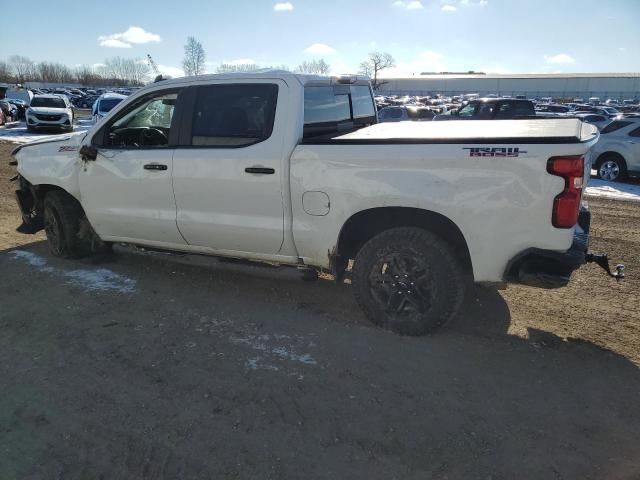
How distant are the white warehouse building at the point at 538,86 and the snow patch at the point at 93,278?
80449mm

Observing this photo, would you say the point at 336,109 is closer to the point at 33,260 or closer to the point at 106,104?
the point at 33,260

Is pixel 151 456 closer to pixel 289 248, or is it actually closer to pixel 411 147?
pixel 289 248

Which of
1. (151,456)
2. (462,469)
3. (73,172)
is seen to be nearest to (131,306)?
(73,172)

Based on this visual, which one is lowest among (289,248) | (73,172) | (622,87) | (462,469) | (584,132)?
(462,469)

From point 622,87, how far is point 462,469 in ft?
356

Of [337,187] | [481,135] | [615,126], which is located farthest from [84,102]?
[481,135]

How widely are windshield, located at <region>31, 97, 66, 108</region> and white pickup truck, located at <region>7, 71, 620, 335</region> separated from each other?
20.8 meters

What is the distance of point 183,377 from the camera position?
131 inches

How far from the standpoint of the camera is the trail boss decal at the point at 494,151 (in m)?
3.13

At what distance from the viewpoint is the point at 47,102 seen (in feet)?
75.9

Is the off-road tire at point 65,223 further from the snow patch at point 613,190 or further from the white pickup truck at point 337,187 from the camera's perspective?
the snow patch at point 613,190

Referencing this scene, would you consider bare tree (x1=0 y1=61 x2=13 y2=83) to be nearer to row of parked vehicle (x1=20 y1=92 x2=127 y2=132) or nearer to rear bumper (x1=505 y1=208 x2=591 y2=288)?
row of parked vehicle (x1=20 y1=92 x2=127 y2=132)

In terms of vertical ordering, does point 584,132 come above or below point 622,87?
below

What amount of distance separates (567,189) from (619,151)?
1012cm
